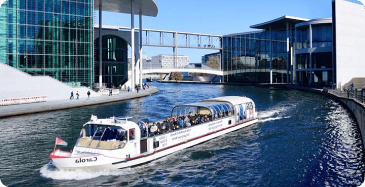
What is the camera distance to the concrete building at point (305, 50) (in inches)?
2554

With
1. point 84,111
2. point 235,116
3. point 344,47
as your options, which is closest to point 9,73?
point 84,111

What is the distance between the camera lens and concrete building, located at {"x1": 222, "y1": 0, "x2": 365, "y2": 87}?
6488 cm

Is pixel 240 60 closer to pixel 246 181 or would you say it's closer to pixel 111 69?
pixel 111 69

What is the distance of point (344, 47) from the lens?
65.0 metres

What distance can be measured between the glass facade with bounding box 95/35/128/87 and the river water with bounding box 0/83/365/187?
41.9 metres

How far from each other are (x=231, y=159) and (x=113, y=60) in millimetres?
58374

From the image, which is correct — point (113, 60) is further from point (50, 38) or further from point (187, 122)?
point (187, 122)

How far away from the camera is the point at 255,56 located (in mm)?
111438

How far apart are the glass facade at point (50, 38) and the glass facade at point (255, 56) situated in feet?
221

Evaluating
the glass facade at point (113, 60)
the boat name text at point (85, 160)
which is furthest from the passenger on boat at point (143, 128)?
the glass facade at point (113, 60)

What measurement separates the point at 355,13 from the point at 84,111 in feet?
184

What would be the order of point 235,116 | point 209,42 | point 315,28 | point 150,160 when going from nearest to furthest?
point 150,160 < point 235,116 < point 315,28 < point 209,42

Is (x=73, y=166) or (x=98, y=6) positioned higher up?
(x=98, y=6)

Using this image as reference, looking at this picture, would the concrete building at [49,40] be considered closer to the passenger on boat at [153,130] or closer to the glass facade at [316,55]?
the passenger on boat at [153,130]
